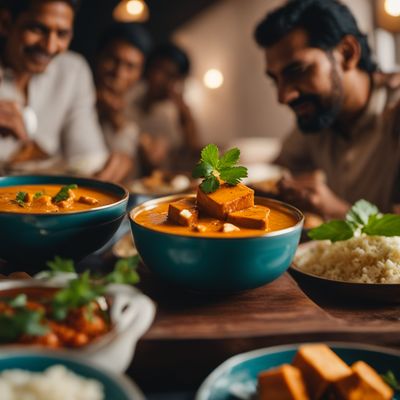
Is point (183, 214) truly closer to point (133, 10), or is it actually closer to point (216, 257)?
point (216, 257)

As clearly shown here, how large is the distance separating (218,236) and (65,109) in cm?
362

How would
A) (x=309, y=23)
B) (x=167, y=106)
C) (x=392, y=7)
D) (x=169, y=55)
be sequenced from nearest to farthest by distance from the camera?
(x=309, y=23) < (x=392, y=7) < (x=169, y=55) < (x=167, y=106)

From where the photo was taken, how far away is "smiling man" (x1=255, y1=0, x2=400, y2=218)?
2.46 m

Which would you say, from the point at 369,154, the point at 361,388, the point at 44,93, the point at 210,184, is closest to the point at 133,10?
the point at 44,93

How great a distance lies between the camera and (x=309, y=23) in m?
2.53

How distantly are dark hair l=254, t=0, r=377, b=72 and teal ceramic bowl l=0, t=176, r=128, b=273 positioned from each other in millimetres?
1554

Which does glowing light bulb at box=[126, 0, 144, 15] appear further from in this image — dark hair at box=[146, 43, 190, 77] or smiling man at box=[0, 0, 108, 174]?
dark hair at box=[146, 43, 190, 77]

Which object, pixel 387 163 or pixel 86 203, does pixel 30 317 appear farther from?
pixel 387 163

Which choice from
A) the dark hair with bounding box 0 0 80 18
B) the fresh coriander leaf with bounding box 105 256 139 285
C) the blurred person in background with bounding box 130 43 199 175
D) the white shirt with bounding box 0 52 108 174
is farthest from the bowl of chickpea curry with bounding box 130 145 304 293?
the blurred person in background with bounding box 130 43 199 175

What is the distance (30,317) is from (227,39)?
621 cm

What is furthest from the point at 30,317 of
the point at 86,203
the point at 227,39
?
the point at 227,39

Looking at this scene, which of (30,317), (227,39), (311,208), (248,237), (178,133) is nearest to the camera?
(30,317)

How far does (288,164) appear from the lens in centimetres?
348

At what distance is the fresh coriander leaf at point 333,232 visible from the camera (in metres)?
1.36
